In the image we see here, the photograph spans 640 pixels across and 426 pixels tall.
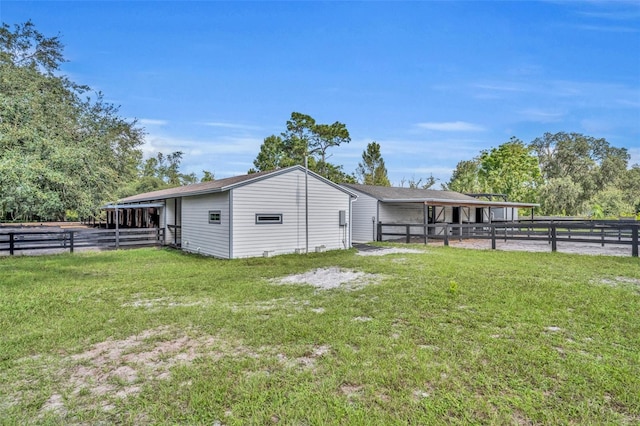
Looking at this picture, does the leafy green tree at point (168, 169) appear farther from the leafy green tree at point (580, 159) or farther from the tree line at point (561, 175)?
the leafy green tree at point (580, 159)

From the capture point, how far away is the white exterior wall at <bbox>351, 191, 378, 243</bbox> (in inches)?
717

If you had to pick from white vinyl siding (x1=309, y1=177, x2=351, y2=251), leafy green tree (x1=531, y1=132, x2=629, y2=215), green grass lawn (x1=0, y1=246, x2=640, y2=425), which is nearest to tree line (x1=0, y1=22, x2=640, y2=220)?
leafy green tree (x1=531, y1=132, x2=629, y2=215)

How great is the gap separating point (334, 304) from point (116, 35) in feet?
53.2

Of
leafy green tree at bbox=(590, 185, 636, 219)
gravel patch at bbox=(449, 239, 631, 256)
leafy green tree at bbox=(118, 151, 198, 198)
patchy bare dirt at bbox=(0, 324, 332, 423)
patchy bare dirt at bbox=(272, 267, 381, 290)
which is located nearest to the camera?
patchy bare dirt at bbox=(0, 324, 332, 423)

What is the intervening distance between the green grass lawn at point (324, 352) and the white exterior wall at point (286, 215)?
190 inches

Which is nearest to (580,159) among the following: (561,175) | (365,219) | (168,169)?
(561,175)

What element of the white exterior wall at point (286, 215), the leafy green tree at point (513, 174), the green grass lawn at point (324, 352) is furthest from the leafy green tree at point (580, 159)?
the green grass lawn at point (324, 352)

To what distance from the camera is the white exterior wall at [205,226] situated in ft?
39.3

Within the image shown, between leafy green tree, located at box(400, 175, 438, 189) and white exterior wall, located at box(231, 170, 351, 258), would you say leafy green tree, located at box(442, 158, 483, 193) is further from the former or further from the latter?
white exterior wall, located at box(231, 170, 351, 258)

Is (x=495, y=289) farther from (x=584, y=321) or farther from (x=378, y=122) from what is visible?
(x=378, y=122)

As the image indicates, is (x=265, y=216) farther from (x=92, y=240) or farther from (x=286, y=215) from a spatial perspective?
(x=92, y=240)

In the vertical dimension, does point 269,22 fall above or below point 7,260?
above

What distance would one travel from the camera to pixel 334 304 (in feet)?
18.2

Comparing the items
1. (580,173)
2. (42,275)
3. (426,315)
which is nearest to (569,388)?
(426,315)
